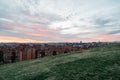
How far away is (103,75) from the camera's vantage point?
737 cm

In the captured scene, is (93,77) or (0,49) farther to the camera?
(0,49)

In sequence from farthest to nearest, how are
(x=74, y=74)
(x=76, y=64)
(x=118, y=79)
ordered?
(x=76, y=64) → (x=74, y=74) → (x=118, y=79)

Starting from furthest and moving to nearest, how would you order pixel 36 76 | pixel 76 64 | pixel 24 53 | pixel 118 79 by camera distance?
pixel 24 53, pixel 76 64, pixel 36 76, pixel 118 79

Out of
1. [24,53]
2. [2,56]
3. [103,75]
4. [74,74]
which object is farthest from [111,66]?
[2,56]

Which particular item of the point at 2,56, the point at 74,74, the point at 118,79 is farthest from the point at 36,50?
the point at 118,79

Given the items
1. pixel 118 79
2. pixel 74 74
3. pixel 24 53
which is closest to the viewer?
pixel 118 79

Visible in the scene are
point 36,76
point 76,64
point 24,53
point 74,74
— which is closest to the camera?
point 74,74

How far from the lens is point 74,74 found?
25.7ft

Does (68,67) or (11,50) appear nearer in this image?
(68,67)

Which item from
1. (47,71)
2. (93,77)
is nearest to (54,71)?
(47,71)

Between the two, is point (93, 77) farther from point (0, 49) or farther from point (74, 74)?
point (0, 49)

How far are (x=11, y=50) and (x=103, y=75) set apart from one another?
10.4m

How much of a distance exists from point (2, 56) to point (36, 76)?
850 centimetres

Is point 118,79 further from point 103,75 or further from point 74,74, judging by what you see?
point 74,74
